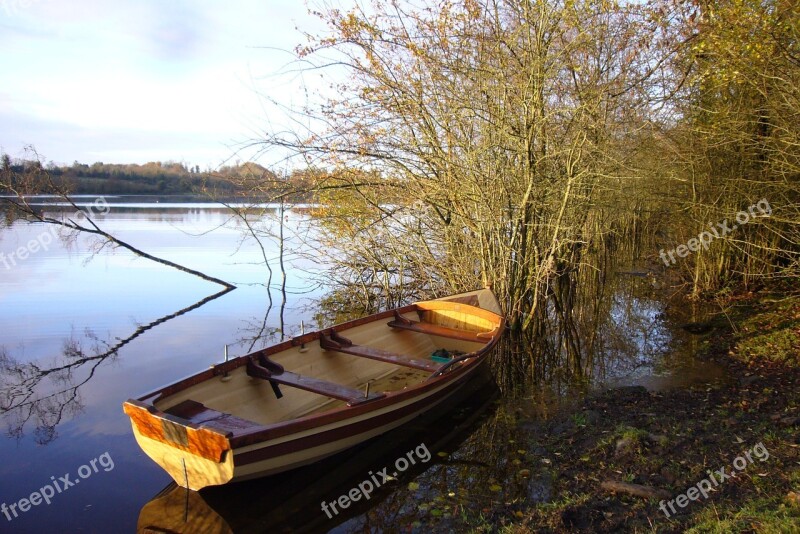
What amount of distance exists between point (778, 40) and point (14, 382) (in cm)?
956

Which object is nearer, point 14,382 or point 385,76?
point 14,382

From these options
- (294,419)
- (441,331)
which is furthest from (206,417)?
(441,331)

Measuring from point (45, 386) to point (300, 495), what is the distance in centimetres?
446

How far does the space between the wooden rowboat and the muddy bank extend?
1356 mm

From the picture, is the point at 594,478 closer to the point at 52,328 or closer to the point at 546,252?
the point at 546,252

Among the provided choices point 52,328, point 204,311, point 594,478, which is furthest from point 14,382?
point 594,478

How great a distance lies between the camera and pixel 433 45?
26.1ft

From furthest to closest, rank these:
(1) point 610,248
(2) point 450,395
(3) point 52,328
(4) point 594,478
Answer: (1) point 610,248 → (3) point 52,328 → (2) point 450,395 → (4) point 594,478

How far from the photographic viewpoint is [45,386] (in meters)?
6.79

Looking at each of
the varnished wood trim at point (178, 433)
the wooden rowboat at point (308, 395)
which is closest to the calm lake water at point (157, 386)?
the wooden rowboat at point (308, 395)

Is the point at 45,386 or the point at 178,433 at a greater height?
the point at 178,433

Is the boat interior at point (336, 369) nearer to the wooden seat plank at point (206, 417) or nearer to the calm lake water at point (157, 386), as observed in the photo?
the wooden seat plank at point (206, 417)

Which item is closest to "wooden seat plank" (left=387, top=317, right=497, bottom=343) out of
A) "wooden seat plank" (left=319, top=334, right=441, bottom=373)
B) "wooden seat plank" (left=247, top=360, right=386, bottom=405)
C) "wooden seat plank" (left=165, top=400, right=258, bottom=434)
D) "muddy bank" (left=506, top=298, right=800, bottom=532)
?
"wooden seat plank" (left=319, top=334, right=441, bottom=373)

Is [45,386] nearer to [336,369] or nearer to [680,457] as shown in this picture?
[336,369]
